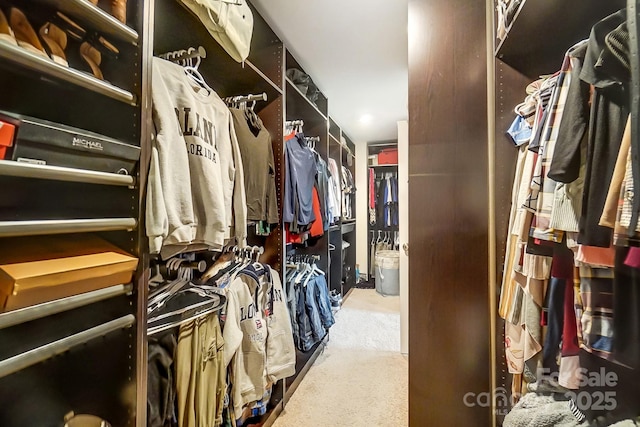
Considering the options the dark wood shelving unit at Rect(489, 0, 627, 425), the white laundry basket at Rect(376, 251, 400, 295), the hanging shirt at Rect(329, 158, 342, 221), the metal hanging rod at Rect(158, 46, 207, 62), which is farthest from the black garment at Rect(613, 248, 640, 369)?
the white laundry basket at Rect(376, 251, 400, 295)

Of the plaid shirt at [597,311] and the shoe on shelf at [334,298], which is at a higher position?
the plaid shirt at [597,311]

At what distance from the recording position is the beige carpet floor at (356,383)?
1.73 m

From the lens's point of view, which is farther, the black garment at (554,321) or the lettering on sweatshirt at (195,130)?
the lettering on sweatshirt at (195,130)

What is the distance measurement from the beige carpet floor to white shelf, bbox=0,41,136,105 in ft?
5.86

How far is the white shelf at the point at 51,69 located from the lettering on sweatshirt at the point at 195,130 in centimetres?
24

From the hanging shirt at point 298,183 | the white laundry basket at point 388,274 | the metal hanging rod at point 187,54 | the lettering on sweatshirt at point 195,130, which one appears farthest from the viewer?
the white laundry basket at point 388,274

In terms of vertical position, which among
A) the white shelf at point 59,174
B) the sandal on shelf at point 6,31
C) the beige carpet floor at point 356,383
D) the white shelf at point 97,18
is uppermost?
the white shelf at point 97,18

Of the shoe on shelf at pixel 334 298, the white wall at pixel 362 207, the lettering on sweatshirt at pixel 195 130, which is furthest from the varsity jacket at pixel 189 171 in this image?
the white wall at pixel 362 207

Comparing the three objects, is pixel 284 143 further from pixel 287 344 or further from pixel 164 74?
pixel 287 344

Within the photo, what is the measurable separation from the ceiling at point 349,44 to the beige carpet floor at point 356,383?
7.68 feet

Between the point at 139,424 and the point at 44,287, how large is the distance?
51 cm

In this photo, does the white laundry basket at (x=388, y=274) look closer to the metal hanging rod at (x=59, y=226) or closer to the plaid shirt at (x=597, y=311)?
the plaid shirt at (x=597, y=311)

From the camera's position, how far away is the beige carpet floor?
1734mm

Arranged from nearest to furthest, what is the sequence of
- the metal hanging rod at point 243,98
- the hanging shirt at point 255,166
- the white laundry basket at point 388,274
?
the hanging shirt at point 255,166
the metal hanging rod at point 243,98
the white laundry basket at point 388,274
